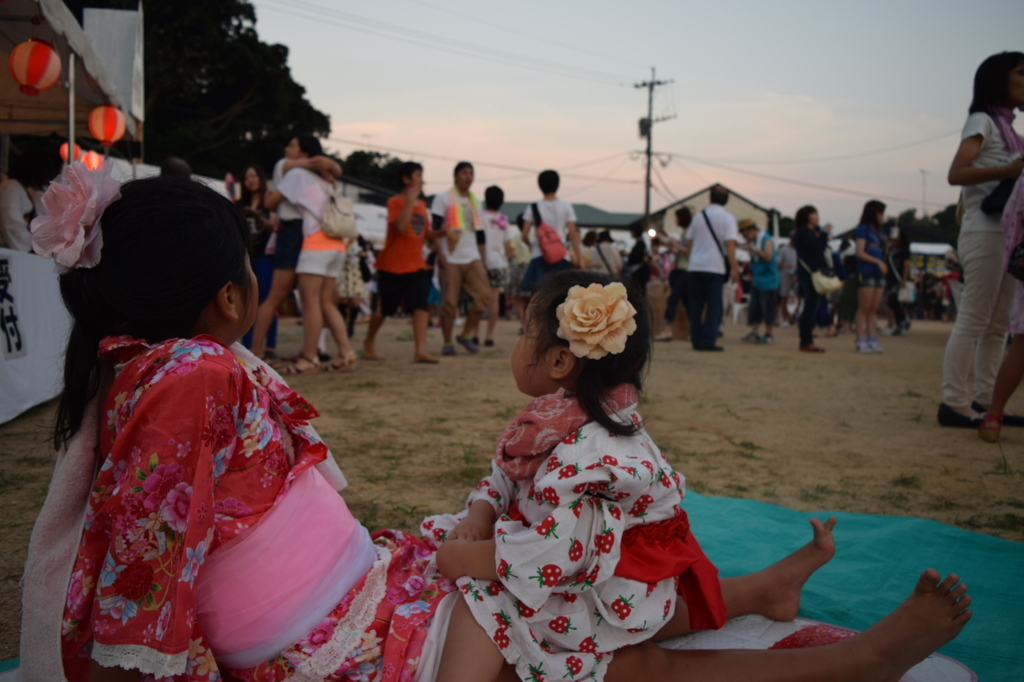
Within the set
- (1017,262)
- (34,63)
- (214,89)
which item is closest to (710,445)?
(1017,262)

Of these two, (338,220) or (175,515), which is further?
(338,220)

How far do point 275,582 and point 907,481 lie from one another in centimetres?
298

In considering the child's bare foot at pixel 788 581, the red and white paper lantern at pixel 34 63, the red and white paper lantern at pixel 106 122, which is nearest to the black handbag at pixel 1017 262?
the child's bare foot at pixel 788 581

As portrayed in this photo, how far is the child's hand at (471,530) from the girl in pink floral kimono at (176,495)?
208mm

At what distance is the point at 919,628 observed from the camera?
4.89 feet

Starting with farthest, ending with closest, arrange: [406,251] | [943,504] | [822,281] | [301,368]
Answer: [822,281] → [406,251] → [301,368] → [943,504]

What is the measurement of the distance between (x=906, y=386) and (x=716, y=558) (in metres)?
4.69

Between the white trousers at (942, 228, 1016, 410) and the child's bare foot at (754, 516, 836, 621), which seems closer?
the child's bare foot at (754, 516, 836, 621)

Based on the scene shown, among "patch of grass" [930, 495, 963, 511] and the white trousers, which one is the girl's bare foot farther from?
the white trousers

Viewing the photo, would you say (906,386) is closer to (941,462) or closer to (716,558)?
(941,462)

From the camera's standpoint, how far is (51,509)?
Result: 43.1 inches

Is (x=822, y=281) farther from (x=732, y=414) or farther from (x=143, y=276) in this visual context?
(x=143, y=276)

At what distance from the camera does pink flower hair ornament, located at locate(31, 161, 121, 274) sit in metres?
1.06

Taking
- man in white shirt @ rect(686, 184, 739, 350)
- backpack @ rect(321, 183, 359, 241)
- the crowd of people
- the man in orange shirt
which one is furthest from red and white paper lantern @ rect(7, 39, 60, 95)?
man in white shirt @ rect(686, 184, 739, 350)
